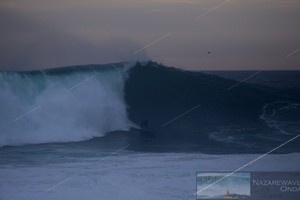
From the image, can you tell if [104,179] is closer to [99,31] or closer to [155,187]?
[155,187]

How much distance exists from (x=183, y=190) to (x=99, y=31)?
4.48 feet

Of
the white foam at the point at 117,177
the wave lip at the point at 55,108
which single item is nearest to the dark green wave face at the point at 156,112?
the wave lip at the point at 55,108

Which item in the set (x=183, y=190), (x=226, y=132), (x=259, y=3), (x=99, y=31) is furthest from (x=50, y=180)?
(x=259, y=3)

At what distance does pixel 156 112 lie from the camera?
14.3ft

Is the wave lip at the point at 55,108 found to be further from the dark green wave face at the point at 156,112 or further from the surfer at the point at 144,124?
the surfer at the point at 144,124

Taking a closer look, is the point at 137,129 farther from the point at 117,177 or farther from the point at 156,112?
the point at 117,177

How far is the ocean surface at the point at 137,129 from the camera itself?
138 inches

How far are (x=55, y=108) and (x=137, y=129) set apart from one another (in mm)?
720

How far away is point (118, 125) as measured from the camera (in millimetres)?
4445

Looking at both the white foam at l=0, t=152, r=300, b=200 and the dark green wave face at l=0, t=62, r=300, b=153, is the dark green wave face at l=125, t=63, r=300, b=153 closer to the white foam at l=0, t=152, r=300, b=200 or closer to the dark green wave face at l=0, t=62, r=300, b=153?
the dark green wave face at l=0, t=62, r=300, b=153

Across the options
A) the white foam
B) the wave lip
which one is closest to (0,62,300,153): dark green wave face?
the wave lip

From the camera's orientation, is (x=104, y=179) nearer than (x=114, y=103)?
Yes

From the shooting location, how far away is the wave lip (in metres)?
3.95

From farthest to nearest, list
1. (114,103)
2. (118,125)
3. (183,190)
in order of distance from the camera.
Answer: (114,103)
(118,125)
(183,190)
